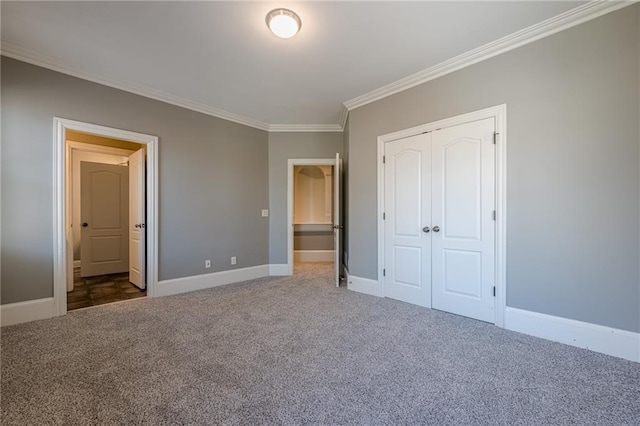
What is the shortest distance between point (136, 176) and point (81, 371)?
2773 mm

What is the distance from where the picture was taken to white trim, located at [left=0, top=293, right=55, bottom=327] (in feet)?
8.52

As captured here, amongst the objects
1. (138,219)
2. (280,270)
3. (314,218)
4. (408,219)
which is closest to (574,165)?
(408,219)

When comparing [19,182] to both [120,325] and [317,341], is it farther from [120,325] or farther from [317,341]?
[317,341]

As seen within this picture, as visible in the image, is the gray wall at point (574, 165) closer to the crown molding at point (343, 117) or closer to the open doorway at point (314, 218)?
the crown molding at point (343, 117)

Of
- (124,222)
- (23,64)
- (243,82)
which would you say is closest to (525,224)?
(243,82)

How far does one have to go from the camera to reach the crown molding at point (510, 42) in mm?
2074

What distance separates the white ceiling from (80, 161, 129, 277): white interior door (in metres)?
2.64

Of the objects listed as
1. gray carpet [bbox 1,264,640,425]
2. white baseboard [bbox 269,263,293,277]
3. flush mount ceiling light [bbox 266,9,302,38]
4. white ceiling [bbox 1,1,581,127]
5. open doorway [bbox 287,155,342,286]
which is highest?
white ceiling [bbox 1,1,581,127]

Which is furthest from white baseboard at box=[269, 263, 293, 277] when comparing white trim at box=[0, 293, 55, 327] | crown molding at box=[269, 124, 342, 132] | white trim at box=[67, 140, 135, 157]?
white trim at box=[67, 140, 135, 157]

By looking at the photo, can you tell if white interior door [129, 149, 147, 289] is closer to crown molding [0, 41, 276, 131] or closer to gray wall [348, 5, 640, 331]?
crown molding [0, 41, 276, 131]

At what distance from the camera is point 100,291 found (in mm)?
3904

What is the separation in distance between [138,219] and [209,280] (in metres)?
1.32

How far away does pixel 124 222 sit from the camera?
17.5 ft

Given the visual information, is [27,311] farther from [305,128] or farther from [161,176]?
[305,128]
